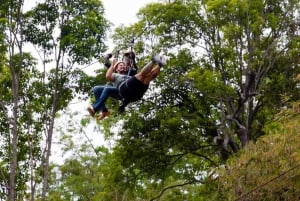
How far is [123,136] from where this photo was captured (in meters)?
12.4

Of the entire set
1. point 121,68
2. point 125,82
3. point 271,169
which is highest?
point 121,68

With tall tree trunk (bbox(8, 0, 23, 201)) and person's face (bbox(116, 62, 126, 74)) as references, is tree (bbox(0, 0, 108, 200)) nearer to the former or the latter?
tall tree trunk (bbox(8, 0, 23, 201))

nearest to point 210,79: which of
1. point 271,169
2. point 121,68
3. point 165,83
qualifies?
point 165,83

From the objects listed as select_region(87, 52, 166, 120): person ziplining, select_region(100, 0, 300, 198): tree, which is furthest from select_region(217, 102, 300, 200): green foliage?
select_region(100, 0, 300, 198): tree

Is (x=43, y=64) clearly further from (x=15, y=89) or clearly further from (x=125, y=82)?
(x=125, y=82)

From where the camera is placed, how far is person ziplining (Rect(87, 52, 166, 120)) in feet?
18.5

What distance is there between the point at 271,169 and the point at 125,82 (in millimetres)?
2596

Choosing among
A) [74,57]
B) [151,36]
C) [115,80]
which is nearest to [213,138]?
[151,36]

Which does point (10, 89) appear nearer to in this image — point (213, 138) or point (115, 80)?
point (213, 138)

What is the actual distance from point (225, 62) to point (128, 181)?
10.1ft

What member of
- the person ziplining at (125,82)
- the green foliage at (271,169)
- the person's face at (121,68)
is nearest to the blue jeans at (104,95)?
the person ziplining at (125,82)

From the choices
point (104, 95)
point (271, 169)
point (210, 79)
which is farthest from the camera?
point (210, 79)

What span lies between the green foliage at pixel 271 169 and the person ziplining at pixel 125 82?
6.90 feet

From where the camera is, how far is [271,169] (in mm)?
7562
